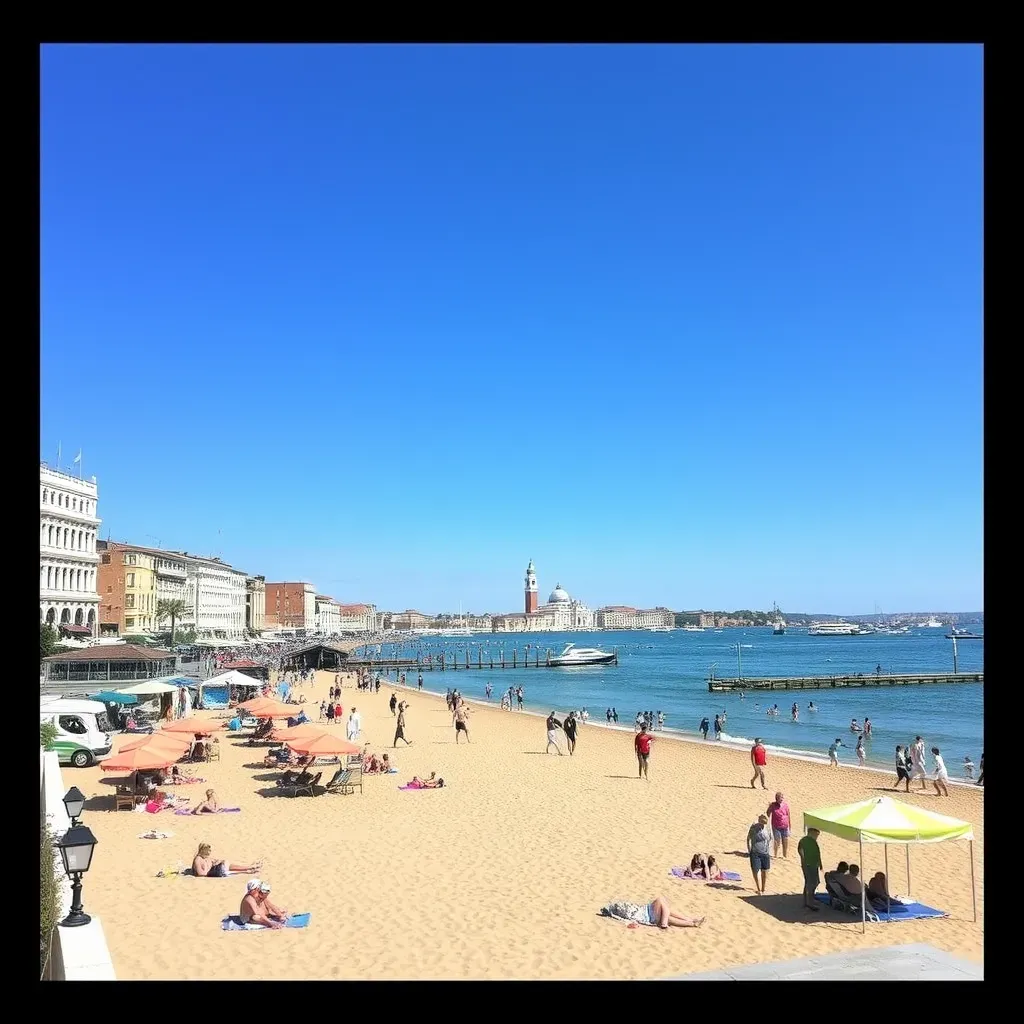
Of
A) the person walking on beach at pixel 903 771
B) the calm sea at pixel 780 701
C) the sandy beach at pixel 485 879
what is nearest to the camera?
the sandy beach at pixel 485 879

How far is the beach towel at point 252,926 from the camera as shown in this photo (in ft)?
32.1

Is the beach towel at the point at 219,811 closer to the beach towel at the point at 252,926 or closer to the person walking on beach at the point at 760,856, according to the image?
the beach towel at the point at 252,926

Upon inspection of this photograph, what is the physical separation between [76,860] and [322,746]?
11.6m

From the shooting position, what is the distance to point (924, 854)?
1399 centimetres

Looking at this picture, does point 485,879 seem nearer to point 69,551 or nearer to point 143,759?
point 143,759

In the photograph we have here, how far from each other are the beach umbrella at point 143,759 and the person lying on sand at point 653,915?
402 inches

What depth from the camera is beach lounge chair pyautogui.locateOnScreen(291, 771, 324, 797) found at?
18.1 metres

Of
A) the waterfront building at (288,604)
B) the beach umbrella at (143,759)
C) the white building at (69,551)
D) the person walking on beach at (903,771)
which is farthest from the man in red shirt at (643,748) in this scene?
the waterfront building at (288,604)

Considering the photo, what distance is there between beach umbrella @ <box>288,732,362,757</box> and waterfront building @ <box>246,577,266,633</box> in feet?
372

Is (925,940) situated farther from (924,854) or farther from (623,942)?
(924,854)

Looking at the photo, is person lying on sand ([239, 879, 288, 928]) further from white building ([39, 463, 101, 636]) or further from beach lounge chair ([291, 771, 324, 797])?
white building ([39, 463, 101, 636])

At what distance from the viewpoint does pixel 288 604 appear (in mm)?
164875
